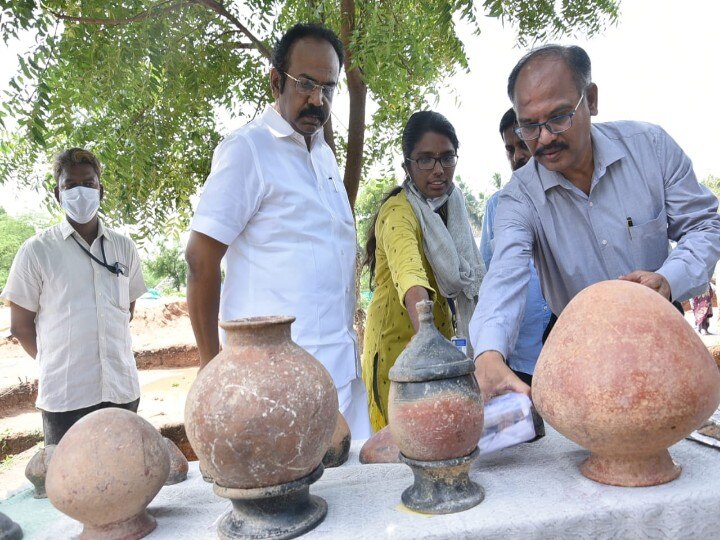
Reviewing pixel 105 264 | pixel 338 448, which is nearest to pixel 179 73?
pixel 105 264

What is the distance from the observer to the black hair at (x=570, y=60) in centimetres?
209

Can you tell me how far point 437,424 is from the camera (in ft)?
4.63

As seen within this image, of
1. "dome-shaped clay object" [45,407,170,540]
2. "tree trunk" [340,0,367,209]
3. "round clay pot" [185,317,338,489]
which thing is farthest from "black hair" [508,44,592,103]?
"tree trunk" [340,0,367,209]

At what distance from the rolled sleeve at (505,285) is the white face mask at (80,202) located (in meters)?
2.56

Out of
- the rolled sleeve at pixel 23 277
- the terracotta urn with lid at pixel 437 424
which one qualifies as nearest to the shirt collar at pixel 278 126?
the terracotta urn with lid at pixel 437 424

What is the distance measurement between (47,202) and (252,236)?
7.67 feet

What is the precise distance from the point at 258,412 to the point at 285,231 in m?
1.18

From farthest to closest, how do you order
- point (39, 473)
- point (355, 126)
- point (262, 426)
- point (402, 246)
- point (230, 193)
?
point (355, 126) → point (402, 246) → point (230, 193) → point (39, 473) → point (262, 426)

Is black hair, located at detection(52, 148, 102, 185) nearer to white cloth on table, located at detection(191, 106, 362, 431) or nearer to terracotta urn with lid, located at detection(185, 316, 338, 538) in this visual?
white cloth on table, located at detection(191, 106, 362, 431)

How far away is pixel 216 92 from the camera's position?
427 centimetres

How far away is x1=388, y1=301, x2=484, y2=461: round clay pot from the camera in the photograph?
1.42 m

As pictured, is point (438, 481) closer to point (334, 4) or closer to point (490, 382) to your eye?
point (490, 382)

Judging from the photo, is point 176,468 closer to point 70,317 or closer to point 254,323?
point 254,323

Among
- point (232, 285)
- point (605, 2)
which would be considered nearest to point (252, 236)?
point (232, 285)
